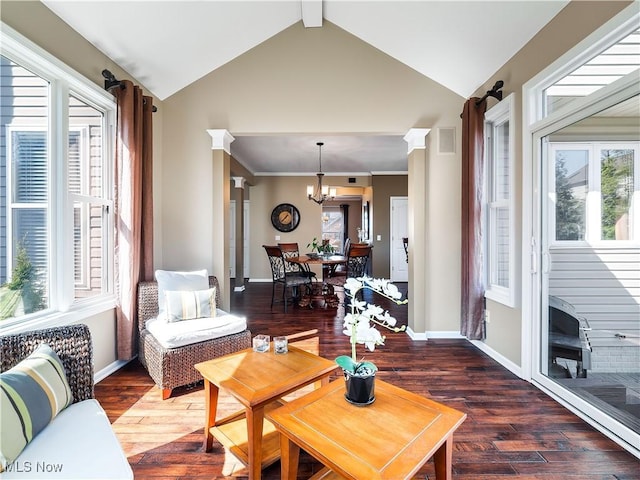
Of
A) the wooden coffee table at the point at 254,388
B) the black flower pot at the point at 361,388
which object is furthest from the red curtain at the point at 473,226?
the black flower pot at the point at 361,388

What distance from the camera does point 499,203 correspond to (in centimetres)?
303

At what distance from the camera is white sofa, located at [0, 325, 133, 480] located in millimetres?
1018

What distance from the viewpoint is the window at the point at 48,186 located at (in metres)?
1.90

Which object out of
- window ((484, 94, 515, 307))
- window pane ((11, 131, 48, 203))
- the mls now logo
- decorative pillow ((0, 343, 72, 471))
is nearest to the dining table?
window ((484, 94, 515, 307))

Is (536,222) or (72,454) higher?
(536,222)

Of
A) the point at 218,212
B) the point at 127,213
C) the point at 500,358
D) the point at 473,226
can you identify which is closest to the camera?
the point at 127,213

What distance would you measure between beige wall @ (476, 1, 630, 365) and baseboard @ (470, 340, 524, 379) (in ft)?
0.11

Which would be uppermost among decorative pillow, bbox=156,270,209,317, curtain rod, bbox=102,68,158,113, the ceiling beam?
the ceiling beam

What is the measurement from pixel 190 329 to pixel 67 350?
3.00 feet

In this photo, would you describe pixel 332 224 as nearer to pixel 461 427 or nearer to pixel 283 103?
pixel 283 103

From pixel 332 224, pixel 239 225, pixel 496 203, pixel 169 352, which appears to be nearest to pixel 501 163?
pixel 496 203

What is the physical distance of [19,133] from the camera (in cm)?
196

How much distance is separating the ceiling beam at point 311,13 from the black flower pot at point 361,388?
3420 mm

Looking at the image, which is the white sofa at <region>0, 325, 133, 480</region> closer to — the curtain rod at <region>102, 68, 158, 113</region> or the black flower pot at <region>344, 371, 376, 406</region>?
the black flower pot at <region>344, 371, 376, 406</region>
